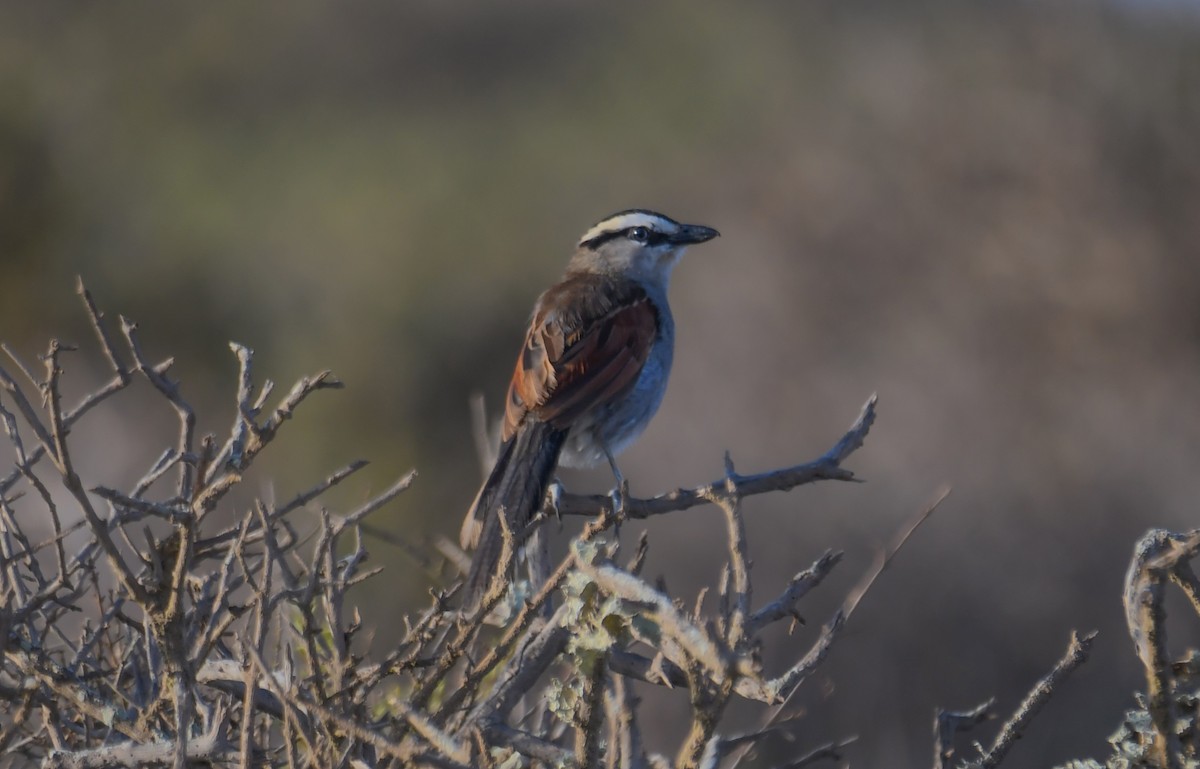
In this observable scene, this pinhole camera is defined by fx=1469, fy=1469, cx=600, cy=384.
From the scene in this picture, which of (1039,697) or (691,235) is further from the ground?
(691,235)

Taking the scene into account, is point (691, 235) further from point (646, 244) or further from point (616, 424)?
point (616, 424)

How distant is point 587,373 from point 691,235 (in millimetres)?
1421

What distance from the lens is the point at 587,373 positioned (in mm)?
5434

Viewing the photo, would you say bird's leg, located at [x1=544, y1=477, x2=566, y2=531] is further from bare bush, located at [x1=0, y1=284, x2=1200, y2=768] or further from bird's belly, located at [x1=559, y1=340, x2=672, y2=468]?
bare bush, located at [x1=0, y1=284, x2=1200, y2=768]

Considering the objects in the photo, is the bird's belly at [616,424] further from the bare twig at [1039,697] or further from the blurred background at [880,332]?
the bare twig at [1039,697]

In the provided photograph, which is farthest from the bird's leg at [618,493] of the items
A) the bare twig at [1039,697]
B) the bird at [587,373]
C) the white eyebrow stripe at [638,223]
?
the white eyebrow stripe at [638,223]

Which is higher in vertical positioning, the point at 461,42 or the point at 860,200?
the point at 461,42

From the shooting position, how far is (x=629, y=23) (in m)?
37.3

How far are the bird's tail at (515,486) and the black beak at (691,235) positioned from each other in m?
1.66

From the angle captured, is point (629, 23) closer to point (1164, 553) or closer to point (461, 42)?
point (461, 42)

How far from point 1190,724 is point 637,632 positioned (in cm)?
98

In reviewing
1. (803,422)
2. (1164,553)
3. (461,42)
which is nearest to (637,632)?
(1164,553)

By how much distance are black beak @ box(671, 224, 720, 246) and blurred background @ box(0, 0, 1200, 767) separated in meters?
1.98

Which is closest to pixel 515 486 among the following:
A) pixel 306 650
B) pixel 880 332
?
pixel 306 650
